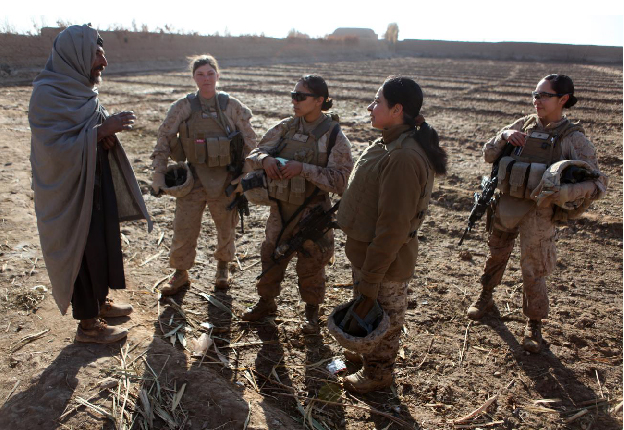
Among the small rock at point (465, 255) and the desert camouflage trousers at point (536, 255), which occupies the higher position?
the desert camouflage trousers at point (536, 255)

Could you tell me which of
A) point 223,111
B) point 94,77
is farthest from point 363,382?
point 94,77

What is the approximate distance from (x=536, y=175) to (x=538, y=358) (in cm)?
146

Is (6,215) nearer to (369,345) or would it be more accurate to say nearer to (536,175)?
(369,345)

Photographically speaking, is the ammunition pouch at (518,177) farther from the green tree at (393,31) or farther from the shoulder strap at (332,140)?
the green tree at (393,31)

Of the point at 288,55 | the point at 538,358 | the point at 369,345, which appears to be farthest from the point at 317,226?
the point at 288,55

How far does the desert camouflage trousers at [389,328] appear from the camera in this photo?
2930mm

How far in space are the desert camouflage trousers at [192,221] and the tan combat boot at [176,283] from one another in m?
0.11

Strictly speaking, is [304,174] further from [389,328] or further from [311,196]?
[389,328]

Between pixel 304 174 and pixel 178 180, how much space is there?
1.35 metres

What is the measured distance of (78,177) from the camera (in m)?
3.10

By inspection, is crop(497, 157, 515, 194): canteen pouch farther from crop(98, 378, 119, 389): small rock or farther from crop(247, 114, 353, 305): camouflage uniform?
crop(98, 378, 119, 389): small rock

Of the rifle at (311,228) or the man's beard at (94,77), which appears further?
the rifle at (311,228)

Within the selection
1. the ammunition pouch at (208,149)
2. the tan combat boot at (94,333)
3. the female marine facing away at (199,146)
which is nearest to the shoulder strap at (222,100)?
the female marine facing away at (199,146)

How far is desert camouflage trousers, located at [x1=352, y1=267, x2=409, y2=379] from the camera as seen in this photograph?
9.61ft
